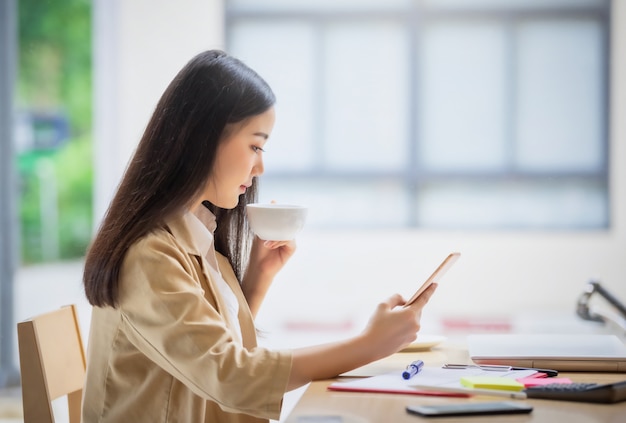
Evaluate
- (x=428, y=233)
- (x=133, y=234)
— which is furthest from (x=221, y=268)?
(x=428, y=233)

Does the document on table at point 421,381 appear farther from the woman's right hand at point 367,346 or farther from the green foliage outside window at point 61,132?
the green foliage outside window at point 61,132

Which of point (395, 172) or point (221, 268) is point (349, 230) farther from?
point (221, 268)

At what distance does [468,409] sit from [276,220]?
1.79 feet

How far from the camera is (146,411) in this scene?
1197 mm

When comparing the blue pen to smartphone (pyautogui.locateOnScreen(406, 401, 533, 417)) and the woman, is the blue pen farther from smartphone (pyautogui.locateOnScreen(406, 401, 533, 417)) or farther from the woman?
smartphone (pyautogui.locateOnScreen(406, 401, 533, 417))

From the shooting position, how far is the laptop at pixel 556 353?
1292 millimetres

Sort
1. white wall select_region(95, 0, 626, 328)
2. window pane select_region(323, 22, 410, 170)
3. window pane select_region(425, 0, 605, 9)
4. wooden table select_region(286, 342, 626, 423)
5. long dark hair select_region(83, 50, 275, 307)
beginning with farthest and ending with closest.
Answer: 1. window pane select_region(323, 22, 410, 170)
2. window pane select_region(425, 0, 605, 9)
3. white wall select_region(95, 0, 626, 328)
4. long dark hair select_region(83, 50, 275, 307)
5. wooden table select_region(286, 342, 626, 423)

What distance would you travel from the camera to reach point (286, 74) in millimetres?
5020

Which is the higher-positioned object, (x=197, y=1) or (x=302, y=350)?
(x=197, y=1)

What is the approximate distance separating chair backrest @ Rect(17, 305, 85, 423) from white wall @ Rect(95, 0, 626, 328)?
11.2ft

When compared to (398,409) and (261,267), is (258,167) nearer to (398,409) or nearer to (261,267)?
(261,267)

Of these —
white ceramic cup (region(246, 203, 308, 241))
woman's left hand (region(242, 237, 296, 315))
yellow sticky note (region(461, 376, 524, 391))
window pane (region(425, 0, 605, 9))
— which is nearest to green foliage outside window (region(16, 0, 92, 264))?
window pane (region(425, 0, 605, 9))

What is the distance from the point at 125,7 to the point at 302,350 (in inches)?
157

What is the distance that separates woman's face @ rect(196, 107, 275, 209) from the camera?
4.28 feet
